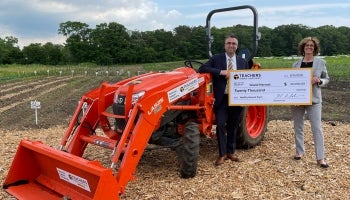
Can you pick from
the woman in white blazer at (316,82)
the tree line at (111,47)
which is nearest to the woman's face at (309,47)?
the woman in white blazer at (316,82)

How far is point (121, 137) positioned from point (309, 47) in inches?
112

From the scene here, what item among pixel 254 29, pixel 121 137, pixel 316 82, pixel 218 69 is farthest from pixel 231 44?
pixel 121 137

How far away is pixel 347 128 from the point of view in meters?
8.71

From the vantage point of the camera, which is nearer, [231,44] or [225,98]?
[231,44]

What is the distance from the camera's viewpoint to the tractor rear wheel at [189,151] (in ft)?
18.1

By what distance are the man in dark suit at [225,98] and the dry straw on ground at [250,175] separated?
0.24 metres

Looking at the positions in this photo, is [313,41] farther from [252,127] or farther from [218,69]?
[252,127]

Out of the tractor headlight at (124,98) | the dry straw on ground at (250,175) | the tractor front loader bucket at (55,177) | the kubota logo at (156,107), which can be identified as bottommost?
the dry straw on ground at (250,175)

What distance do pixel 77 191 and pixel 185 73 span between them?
231 cm

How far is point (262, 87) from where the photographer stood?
247 inches

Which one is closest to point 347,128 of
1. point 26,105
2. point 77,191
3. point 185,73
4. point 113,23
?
point 185,73

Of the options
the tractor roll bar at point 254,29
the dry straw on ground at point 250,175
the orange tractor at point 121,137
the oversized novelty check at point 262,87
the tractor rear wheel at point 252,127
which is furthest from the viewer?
the tractor rear wheel at point 252,127

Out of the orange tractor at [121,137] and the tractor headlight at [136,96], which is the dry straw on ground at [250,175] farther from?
the tractor headlight at [136,96]

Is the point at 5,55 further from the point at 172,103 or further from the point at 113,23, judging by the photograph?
the point at 172,103
